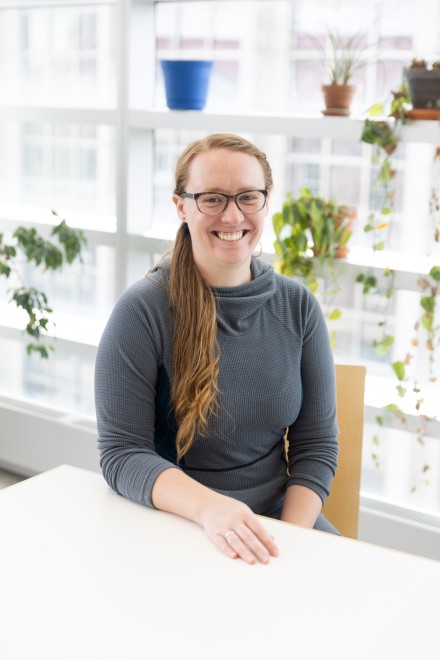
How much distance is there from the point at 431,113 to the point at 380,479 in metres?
1.24

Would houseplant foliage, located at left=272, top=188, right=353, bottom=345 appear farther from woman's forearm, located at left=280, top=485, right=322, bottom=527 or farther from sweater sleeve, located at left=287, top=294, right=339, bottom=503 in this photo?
woman's forearm, located at left=280, top=485, right=322, bottom=527

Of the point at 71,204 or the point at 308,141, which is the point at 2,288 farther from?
the point at 308,141

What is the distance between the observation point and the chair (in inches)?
79.8

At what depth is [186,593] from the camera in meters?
1.30

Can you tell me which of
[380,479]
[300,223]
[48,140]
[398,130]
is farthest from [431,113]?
[48,140]

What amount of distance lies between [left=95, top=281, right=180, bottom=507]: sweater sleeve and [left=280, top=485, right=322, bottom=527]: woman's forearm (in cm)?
32

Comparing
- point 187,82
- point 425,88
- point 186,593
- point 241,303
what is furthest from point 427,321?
point 186,593

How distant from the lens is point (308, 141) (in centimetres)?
304

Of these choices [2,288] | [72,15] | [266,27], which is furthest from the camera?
[2,288]

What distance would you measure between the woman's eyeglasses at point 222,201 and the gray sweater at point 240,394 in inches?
6.4

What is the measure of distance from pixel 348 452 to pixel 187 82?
152 centimetres

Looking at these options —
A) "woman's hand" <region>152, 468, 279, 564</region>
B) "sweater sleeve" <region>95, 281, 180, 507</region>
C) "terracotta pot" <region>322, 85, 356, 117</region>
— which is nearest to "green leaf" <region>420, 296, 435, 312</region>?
"terracotta pot" <region>322, 85, 356, 117</region>

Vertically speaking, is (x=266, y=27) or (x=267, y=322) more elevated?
(x=266, y=27)

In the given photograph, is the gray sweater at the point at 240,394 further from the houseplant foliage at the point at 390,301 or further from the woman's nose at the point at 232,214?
the houseplant foliage at the point at 390,301
